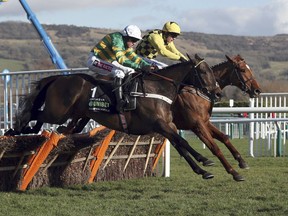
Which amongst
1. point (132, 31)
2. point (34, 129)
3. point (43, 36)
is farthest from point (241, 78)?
point (43, 36)

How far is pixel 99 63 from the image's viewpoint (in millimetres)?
9617

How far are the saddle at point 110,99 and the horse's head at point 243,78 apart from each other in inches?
78.8

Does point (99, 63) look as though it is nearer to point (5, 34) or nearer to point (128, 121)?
point (128, 121)

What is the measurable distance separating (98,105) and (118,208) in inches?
73.1

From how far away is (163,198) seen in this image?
27.5ft

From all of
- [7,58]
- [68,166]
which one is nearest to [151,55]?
[68,166]

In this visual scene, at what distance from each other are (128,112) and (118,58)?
622 millimetres

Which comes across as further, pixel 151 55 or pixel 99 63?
pixel 151 55

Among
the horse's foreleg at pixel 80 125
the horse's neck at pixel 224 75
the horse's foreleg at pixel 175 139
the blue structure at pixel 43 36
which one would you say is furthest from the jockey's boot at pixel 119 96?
the blue structure at pixel 43 36

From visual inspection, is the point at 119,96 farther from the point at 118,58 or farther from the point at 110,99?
the point at 118,58

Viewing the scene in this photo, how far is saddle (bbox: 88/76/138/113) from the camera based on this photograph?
920 centimetres

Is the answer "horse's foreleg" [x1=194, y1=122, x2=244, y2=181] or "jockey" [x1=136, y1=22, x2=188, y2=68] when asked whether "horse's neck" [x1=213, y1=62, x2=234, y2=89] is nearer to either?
"jockey" [x1=136, y1=22, x2=188, y2=68]

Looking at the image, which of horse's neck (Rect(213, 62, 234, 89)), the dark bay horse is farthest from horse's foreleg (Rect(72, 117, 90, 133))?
horse's neck (Rect(213, 62, 234, 89))

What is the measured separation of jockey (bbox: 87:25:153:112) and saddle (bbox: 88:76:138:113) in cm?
6
